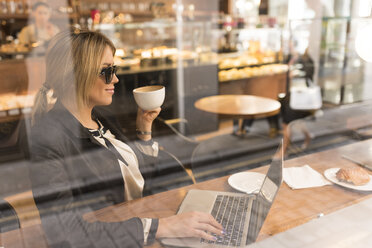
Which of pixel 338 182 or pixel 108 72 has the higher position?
pixel 108 72

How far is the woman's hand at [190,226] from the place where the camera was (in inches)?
25.2

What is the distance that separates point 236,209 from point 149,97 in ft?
1.20

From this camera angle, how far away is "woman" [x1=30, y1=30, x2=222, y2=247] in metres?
0.66

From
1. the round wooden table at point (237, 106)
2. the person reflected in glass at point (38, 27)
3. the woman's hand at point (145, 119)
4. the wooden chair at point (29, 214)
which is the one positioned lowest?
the round wooden table at point (237, 106)

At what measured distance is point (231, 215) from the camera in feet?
2.31

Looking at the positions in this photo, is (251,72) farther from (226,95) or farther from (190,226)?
(190,226)

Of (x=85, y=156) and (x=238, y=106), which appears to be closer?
(x=85, y=156)

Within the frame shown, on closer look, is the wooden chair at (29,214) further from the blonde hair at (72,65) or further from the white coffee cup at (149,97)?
the white coffee cup at (149,97)

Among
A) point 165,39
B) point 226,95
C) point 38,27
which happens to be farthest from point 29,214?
point 165,39

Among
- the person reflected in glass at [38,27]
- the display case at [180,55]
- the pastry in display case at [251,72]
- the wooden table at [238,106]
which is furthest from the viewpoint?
the pastry in display case at [251,72]

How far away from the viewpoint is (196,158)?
5.53 ft

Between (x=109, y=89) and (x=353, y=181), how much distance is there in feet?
2.17

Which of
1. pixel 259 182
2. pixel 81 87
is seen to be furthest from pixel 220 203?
pixel 81 87

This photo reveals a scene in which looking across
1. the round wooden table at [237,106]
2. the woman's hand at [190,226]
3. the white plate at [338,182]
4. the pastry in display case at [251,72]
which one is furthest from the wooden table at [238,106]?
the woman's hand at [190,226]
